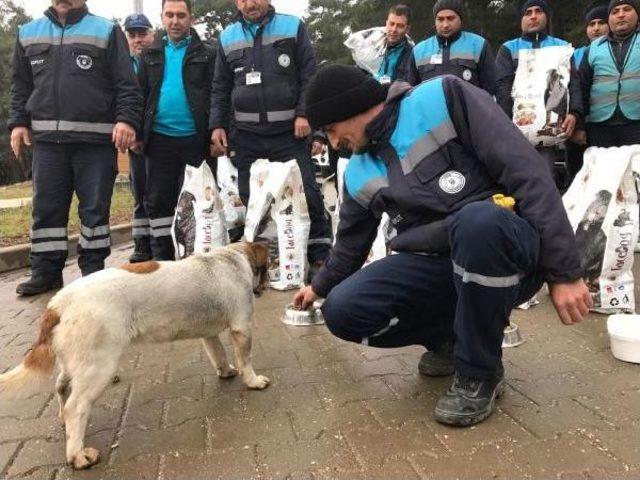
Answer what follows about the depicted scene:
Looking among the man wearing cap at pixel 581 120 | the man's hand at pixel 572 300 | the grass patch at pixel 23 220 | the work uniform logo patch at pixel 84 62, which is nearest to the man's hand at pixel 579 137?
the man wearing cap at pixel 581 120

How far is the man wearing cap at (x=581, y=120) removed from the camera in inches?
199

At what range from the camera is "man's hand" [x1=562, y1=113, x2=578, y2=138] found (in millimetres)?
4781

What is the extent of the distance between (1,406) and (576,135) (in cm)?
454

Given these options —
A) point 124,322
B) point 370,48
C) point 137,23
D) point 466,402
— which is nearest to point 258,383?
point 124,322

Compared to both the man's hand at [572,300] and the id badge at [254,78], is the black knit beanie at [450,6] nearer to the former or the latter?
the id badge at [254,78]

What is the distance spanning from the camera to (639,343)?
10.1ft

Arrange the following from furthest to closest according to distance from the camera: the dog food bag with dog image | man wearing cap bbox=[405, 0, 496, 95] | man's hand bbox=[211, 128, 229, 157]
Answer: man's hand bbox=[211, 128, 229, 157] → man wearing cap bbox=[405, 0, 496, 95] → the dog food bag with dog image

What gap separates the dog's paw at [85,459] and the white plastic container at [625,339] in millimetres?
2529

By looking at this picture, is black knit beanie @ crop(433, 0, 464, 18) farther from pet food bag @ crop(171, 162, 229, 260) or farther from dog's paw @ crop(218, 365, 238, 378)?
dog's paw @ crop(218, 365, 238, 378)

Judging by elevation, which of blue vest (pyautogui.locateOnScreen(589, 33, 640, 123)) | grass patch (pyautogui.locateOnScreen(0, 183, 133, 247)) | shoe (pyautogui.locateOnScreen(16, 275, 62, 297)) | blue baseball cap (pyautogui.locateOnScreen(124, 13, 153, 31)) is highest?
blue baseball cap (pyautogui.locateOnScreen(124, 13, 153, 31))

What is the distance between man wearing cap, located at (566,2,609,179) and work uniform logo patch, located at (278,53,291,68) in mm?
2297

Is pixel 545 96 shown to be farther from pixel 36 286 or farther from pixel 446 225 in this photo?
pixel 36 286

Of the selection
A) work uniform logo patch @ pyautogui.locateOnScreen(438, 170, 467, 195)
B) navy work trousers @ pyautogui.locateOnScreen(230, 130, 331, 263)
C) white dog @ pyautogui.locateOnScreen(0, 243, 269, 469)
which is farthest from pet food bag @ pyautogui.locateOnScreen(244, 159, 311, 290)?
work uniform logo patch @ pyautogui.locateOnScreen(438, 170, 467, 195)

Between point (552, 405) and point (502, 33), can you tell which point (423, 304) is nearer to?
point (552, 405)
